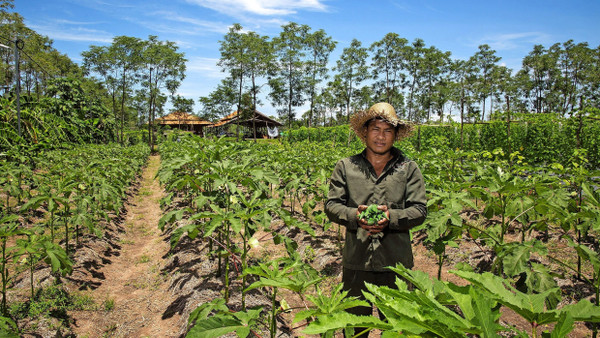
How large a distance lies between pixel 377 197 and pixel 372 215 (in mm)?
259

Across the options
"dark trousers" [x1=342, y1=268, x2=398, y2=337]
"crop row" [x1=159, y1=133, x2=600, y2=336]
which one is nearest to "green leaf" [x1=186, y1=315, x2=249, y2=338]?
"crop row" [x1=159, y1=133, x2=600, y2=336]

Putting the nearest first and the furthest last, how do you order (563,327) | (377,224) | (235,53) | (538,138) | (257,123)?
(563,327) → (377,224) → (538,138) → (235,53) → (257,123)

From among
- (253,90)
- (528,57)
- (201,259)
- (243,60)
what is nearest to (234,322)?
(201,259)

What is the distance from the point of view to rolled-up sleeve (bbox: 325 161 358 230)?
2242 millimetres

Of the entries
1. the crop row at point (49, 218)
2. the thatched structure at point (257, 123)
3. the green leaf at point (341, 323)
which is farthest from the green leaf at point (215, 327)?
the thatched structure at point (257, 123)

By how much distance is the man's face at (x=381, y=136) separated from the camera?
2324 mm

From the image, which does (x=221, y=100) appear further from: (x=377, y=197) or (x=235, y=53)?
(x=377, y=197)

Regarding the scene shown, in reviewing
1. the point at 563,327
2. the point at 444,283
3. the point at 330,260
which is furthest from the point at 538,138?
the point at 563,327

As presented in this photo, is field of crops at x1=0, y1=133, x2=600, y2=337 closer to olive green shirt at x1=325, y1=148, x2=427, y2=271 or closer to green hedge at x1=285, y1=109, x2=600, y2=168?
olive green shirt at x1=325, y1=148, x2=427, y2=271

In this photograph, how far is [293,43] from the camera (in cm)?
3678

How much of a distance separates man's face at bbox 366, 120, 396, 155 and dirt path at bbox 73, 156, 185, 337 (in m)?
2.45

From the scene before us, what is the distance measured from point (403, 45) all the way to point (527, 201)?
135ft

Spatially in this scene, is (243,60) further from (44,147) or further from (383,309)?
(383,309)

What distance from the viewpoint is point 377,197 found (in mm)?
2338
